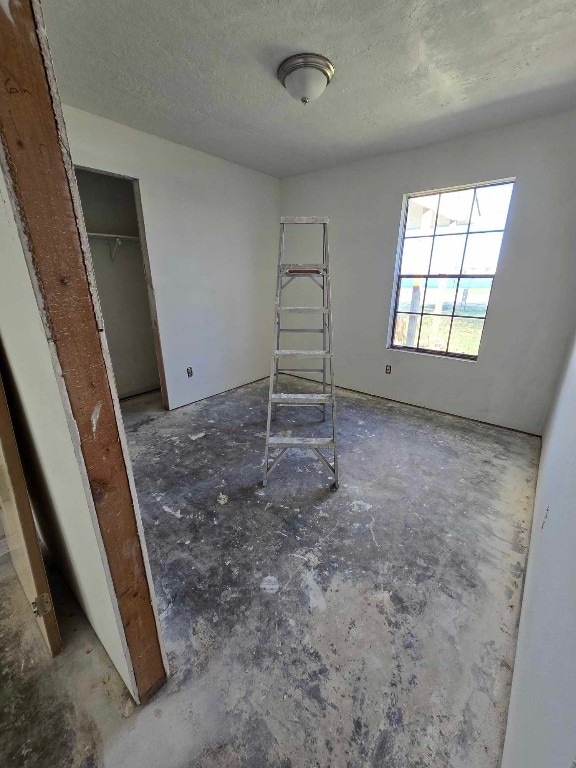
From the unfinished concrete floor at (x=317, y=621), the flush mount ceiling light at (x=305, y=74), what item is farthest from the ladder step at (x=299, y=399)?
the flush mount ceiling light at (x=305, y=74)

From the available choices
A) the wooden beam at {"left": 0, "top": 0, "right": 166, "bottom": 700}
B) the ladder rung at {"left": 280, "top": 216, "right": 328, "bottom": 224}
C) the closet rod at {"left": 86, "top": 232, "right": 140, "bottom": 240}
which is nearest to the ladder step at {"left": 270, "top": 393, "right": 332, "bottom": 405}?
the ladder rung at {"left": 280, "top": 216, "right": 328, "bottom": 224}

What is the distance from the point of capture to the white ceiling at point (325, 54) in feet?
4.55

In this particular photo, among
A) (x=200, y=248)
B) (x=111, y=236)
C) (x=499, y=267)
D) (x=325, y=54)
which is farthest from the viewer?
(x=200, y=248)

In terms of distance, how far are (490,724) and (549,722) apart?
0.71 meters

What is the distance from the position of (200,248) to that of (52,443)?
114 inches

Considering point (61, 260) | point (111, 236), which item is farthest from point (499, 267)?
point (111, 236)

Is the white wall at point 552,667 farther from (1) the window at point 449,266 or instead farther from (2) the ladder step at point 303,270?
(1) the window at point 449,266

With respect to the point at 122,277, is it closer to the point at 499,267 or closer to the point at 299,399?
the point at 299,399

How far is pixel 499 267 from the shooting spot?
107 inches

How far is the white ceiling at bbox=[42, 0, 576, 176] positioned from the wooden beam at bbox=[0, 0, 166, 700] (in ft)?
4.46

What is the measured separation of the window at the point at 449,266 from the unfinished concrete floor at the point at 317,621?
1301mm

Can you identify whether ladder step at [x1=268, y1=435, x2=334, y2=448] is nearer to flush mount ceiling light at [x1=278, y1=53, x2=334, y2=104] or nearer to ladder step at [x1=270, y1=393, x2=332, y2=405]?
ladder step at [x1=270, y1=393, x2=332, y2=405]

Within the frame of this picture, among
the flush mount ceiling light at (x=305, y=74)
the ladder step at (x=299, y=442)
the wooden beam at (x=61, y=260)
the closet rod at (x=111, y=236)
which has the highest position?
the flush mount ceiling light at (x=305, y=74)

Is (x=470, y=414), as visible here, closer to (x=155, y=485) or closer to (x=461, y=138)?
(x=461, y=138)
